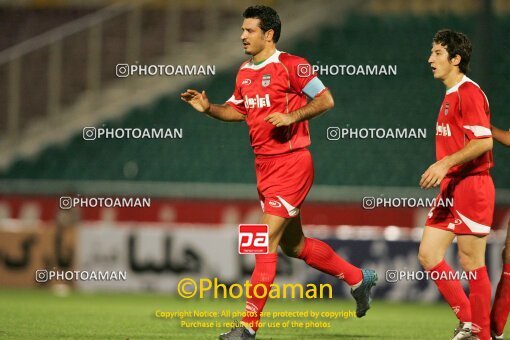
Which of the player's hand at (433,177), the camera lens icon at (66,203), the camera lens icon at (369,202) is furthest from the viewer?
the camera lens icon at (66,203)

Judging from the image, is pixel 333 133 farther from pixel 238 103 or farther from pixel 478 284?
pixel 478 284

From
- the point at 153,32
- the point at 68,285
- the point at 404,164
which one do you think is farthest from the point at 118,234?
the point at 153,32

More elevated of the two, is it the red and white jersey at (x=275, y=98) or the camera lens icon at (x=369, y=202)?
the red and white jersey at (x=275, y=98)

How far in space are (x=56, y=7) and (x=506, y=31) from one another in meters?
6.39

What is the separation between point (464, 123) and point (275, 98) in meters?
1.20

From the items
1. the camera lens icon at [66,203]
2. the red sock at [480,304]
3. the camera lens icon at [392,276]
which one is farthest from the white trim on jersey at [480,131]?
the camera lens icon at [66,203]

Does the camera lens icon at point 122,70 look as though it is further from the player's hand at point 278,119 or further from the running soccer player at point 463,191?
the running soccer player at point 463,191

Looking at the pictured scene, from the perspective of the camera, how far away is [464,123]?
6.10m

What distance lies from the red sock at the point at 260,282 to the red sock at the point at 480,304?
116cm

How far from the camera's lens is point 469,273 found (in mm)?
6184

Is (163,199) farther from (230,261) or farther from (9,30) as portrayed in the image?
(9,30)

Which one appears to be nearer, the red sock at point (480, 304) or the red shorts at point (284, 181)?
the red sock at point (480, 304)

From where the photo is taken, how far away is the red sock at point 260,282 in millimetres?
6312

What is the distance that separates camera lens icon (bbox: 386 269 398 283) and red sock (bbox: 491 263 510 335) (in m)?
3.45
